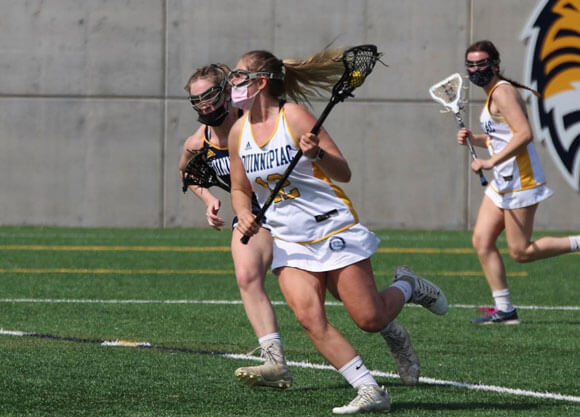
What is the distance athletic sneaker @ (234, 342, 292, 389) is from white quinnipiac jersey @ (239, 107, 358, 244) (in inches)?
29.4

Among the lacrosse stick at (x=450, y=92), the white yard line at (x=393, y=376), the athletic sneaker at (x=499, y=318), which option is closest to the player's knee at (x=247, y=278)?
the white yard line at (x=393, y=376)

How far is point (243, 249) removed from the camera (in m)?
6.68

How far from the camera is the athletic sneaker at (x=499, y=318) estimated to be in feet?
30.2

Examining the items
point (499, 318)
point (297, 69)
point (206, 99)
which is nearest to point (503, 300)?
point (499, 318)

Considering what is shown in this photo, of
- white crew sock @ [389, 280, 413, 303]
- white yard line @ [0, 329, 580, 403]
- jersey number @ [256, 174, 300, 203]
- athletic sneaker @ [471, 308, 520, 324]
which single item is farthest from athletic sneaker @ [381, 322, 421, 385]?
athletic sneaker @ [471, 308, 520, 324]

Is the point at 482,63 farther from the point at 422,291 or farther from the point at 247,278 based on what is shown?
the point at 247,278

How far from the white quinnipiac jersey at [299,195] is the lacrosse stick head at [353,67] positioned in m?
0.31

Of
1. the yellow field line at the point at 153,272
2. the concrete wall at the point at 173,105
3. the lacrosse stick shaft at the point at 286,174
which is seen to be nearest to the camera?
the lacrosse stick shaft at the point at 286,174

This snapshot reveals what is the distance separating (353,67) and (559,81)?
41.9 feet

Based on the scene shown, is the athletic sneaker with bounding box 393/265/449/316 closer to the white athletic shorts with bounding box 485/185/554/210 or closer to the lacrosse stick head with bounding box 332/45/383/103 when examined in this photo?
the lacrosse stick head with bounding box 332/45/383/103

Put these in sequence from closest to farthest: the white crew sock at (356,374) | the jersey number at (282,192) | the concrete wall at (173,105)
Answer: the white crew sock at (356,374) → the jersey number at (282,192) → the concrete wall at (173,105)

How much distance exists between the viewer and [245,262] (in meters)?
6.64

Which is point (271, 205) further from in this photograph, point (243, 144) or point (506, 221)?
point (506, 221)

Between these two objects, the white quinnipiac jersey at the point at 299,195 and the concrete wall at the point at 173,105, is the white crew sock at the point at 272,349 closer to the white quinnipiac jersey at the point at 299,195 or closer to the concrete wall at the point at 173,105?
the white quinnipiac jersey at the point at 299,195
